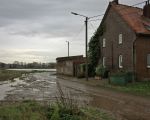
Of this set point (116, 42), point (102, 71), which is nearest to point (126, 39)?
point (116, 42)

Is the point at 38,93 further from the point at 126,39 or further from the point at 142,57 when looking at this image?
the point at 126,39

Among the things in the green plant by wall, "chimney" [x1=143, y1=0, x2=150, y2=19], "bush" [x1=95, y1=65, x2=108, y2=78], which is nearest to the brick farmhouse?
"chimney" [x1=143, y1=0, x2=150, y2=19]

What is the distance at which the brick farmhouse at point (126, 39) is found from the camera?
121ft

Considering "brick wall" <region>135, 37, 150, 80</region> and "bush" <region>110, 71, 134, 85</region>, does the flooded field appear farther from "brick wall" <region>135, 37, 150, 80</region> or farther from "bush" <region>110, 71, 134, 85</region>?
"brick wall" <region>135, 37, 150, 80</region>

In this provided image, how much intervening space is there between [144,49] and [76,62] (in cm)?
2274

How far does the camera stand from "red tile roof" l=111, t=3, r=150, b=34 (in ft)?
124

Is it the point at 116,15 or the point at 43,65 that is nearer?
the point at 116,15

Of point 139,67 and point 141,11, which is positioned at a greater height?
point 141,11

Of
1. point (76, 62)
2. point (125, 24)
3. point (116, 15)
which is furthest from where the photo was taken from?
point (76, 62)

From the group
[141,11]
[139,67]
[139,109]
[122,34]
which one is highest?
[141,11]

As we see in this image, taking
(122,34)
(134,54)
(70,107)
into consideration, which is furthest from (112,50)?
(70,107)

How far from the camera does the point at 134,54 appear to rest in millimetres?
37000

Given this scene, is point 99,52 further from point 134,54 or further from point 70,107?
point 70,107

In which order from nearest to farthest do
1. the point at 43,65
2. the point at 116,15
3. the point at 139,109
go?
the point at 139,109 → the point at 116,15 → the point at 43,65
